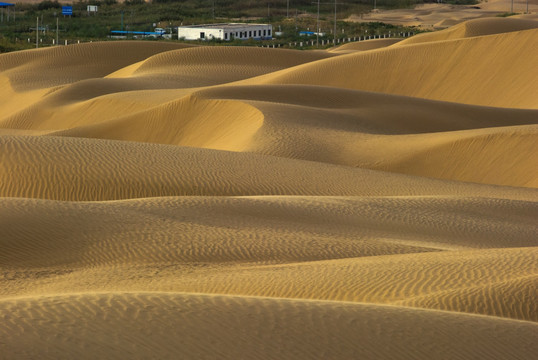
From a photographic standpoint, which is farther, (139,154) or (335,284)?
(139,154)

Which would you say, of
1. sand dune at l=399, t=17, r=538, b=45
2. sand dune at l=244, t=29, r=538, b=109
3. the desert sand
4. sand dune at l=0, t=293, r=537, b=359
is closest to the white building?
the desert sand

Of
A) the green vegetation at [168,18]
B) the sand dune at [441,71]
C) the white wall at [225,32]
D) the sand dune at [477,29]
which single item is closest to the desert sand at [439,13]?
the green vegetation at [168,18]

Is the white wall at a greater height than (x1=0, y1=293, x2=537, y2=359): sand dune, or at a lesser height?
lesser

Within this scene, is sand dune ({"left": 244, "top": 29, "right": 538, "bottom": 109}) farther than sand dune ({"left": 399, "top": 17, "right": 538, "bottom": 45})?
No

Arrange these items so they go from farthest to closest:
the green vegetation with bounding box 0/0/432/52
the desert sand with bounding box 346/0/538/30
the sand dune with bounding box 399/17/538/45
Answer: the desert sand with bounding box 346/0/538/30, the green vegetation with bounding box 0/0/432/52, the sand dune with bounding box 399/17/538/45

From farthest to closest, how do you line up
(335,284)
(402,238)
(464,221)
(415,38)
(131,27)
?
(131,27), (415,38), (464,221), (402,238), (335,284)

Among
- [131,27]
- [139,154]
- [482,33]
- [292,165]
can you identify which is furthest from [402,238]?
[131,27]

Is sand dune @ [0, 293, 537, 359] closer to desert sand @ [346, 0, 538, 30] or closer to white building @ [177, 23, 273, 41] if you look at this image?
white building @ [177, 23, 273, 41]

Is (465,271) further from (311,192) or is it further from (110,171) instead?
(110,171)

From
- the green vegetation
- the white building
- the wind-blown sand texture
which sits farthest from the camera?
the green vegetation
